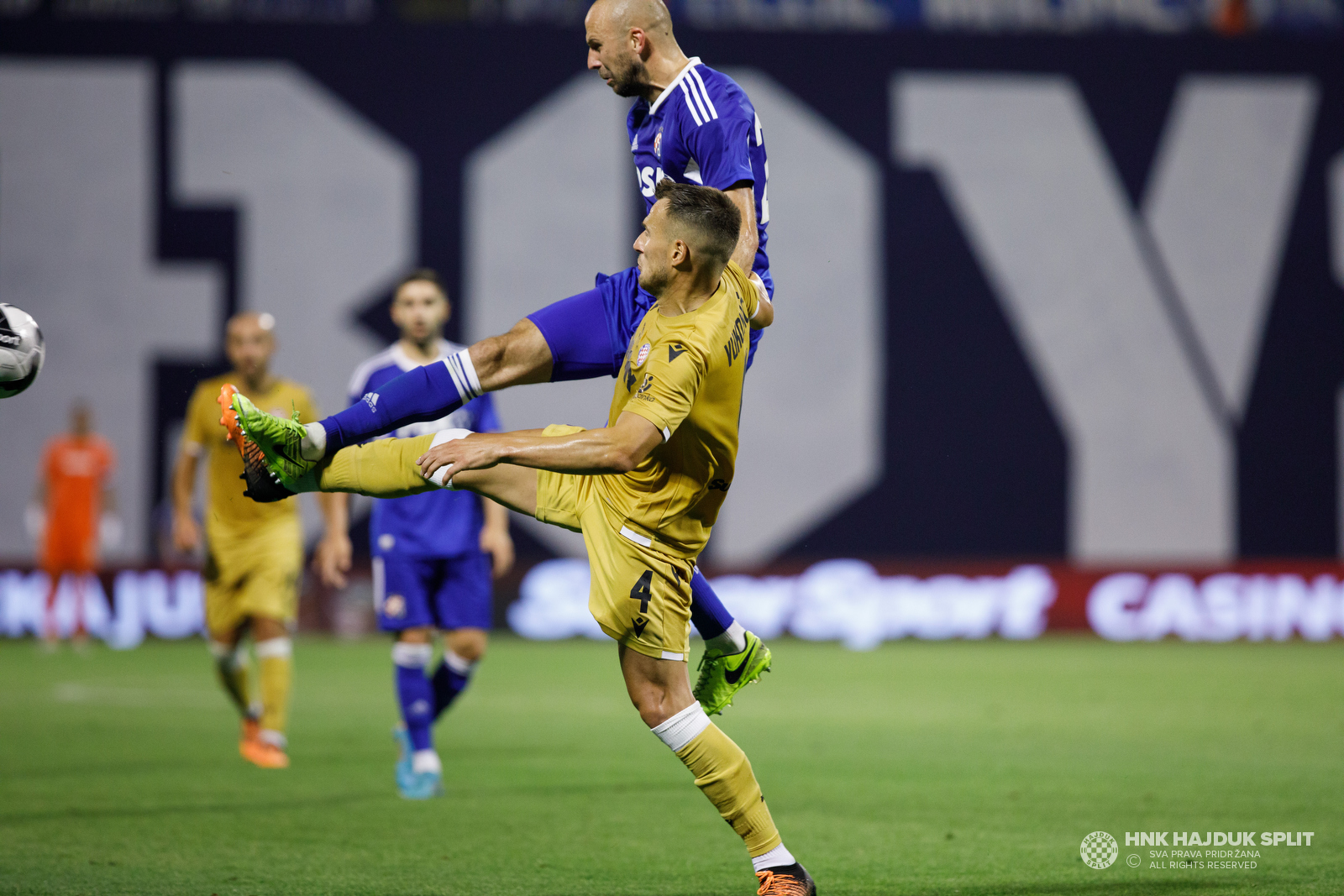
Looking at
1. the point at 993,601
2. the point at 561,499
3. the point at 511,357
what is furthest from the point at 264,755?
the point at 993,601

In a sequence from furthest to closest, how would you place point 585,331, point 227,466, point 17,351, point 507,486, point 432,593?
1. point 227,466
2. point 432,593
3. point 17,351
4. point 585,331
5. point 507,486

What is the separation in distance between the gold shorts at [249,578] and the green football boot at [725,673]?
12.8ft

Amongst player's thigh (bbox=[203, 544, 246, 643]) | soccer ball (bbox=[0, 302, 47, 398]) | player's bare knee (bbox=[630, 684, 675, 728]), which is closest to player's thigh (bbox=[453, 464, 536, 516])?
player's bare knee (bbox=[630, 684, 675, 728])

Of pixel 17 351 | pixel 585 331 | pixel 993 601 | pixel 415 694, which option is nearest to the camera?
pixel 585 331

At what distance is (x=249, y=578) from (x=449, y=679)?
5.87 feet

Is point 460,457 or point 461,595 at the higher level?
point 461,595

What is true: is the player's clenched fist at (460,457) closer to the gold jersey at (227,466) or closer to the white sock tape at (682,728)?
the white sock tape at (682,728)

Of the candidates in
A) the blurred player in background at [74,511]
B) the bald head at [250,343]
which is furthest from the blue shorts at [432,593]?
the blurred player in background at [74,511]

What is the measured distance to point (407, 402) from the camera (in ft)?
16.0

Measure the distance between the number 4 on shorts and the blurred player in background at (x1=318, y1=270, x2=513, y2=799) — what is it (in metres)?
2.74

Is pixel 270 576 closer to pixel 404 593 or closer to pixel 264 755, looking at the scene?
pixel 264 755

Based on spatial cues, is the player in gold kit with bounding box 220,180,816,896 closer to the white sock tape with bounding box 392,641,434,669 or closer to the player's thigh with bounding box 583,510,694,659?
the player's thigh with bounding box 583,510,694,659

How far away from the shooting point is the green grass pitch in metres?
5.29

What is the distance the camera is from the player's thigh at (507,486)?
189 inches
